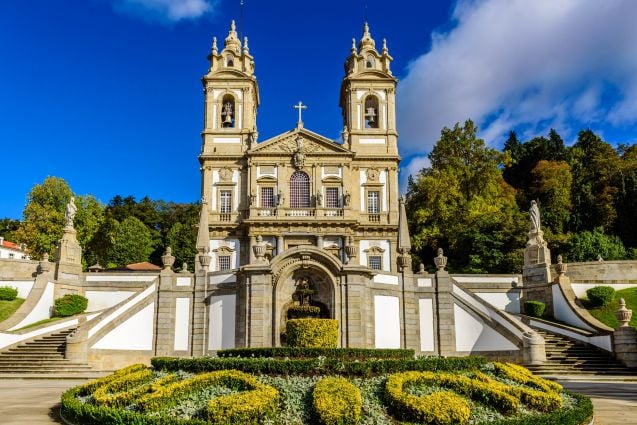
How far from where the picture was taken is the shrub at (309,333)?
16.0m

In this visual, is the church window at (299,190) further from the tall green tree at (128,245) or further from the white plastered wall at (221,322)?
the tall green tree at (128,245)

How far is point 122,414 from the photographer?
30.1 feet

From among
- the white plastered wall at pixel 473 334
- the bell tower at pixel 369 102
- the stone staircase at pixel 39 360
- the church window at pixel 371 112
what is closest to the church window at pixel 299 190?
the bell tower at pixel 369 102

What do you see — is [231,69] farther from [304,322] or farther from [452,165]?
[304,322]

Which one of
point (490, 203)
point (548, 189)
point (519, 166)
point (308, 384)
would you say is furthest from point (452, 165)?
point (308, 384)

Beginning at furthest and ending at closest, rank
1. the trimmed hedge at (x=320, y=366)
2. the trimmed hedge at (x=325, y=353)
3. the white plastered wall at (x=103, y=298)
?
the white plastered wall at (x=103, y=298) < the trimmed hedge at (x=325, y=353) < the trimmed hedge at (x=320, y=366)

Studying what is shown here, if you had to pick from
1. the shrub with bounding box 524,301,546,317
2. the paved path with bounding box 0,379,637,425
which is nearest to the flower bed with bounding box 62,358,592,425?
the paved path with bounding box 0,379,637,425

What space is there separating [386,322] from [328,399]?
13491 millimetres

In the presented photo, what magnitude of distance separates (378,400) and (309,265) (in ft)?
37.6

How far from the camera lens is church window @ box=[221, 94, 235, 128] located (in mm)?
40750

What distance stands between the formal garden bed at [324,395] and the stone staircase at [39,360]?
961 centimetres

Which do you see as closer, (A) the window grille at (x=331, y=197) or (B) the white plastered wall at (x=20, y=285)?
(B) the white plastered wall at (x=20, y=285)

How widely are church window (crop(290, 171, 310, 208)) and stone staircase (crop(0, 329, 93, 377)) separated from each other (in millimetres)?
18311

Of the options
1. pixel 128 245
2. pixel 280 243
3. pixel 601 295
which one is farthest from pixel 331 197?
pixel 128 245
